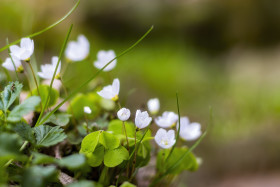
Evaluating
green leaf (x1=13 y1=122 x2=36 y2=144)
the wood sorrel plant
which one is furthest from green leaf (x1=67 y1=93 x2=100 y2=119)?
green leaf (x1=13 y1=122 x2=36 y2=144)

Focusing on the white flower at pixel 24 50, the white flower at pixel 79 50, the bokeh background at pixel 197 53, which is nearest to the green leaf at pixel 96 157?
the white flower at pixel 24 50

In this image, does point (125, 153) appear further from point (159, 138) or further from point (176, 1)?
point (176, 1)

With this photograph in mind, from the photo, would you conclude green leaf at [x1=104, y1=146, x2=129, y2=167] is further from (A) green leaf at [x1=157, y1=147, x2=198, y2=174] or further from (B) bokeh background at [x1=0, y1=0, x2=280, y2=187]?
(B) bokeh background at [x1=0, y1=0, x2=280, y2=187]

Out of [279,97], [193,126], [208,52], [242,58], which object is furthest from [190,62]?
[193,126]

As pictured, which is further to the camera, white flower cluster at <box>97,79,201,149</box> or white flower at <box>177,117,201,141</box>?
white flower at <box>177,117,201,141</box>

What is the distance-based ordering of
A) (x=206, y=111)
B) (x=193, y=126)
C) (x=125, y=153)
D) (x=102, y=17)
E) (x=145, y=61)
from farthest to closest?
(x=102, y=17), (x=145, y=61), (x=206, y=111), (x=193, y=126), (x=125, y=153)

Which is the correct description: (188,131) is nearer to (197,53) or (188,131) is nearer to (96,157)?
(96,157)
